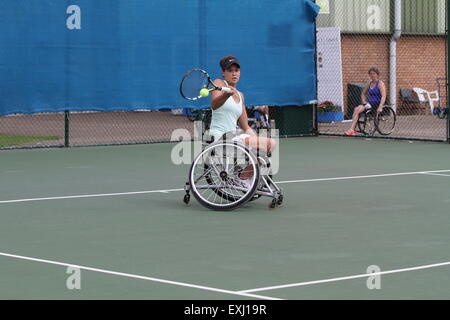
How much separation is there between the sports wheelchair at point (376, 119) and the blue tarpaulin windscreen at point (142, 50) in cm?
109

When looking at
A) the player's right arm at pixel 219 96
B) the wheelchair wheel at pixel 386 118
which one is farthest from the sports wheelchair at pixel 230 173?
the wheelchair wheel at pixel 386 118

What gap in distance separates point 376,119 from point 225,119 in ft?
31.1

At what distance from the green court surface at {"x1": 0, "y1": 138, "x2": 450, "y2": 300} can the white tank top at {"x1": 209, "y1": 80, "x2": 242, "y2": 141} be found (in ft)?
2.41

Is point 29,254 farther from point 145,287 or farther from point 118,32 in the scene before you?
point 118,32

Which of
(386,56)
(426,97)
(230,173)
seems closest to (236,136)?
(230,173)

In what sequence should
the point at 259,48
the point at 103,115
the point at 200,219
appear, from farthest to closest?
the point at 103,115
the point at 259,48
the point at 200,219

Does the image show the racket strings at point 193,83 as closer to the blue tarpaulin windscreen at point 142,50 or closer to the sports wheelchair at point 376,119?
the blue tarpaulin windscreen at point 142,50

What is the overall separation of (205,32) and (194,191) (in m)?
8.08

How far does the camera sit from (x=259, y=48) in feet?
58.4

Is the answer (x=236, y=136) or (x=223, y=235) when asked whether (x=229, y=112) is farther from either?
(x=223, y=235)

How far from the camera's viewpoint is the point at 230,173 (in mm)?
9531

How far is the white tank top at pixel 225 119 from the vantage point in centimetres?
961

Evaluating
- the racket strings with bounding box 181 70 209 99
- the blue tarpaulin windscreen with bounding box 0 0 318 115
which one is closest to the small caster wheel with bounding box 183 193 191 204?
the racket strings with bounding box 181 70 209 99

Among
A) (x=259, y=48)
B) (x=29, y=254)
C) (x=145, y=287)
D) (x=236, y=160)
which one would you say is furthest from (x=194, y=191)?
(x=259, y=48)
